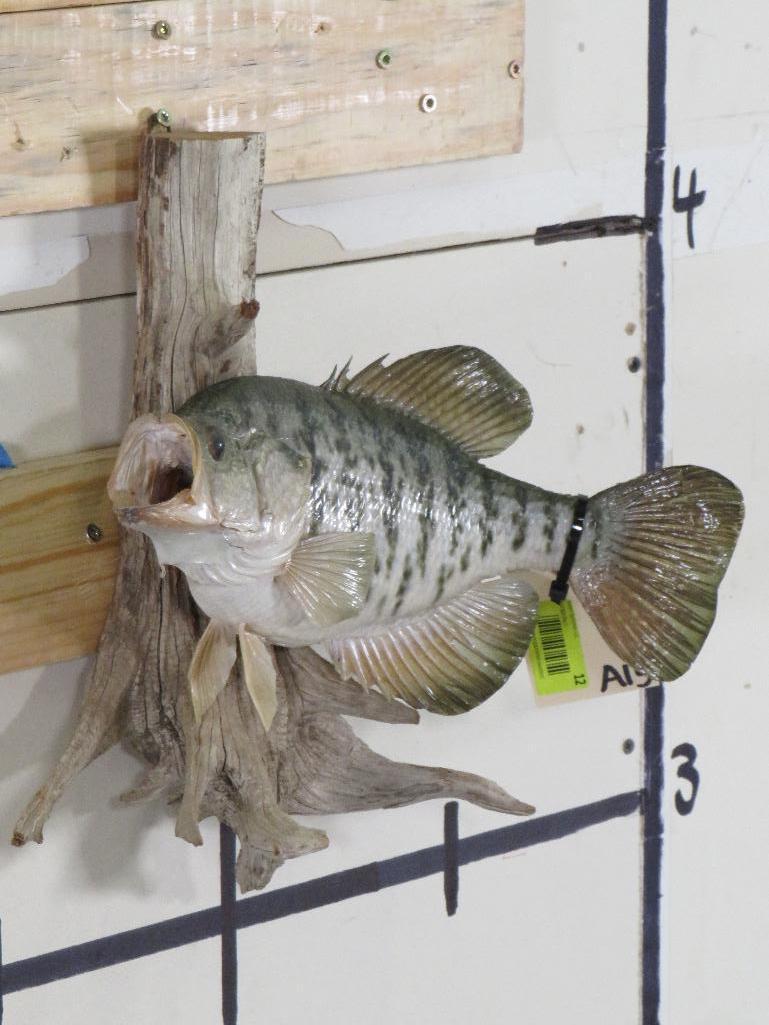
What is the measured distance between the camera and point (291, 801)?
821 millimetres

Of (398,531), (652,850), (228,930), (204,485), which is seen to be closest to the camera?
(204,485)

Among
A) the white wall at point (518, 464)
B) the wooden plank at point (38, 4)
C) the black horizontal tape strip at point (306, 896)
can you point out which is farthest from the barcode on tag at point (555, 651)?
the wooden plank at point (38, 4)

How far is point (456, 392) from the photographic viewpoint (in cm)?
78

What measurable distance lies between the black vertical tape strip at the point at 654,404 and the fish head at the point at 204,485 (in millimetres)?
411

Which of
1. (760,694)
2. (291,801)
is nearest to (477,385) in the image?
(291,801)

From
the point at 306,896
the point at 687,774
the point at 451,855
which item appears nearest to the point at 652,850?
the point at 687,774

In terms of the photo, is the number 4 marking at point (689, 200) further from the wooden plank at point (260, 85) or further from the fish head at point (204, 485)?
the fish head at point (204, 485)

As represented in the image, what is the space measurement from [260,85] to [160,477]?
0.26 metres

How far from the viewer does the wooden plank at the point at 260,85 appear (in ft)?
2.42

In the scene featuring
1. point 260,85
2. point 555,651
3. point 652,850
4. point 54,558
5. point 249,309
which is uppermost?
point 260,85

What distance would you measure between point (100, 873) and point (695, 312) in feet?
1.88

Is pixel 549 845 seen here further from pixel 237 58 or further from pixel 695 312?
pixel 237 58

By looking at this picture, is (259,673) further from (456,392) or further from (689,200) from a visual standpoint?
(689,200)

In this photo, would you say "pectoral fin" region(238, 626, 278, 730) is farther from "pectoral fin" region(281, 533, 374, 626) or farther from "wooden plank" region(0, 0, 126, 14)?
"wooden plank" region(0, 0, 126, 14)
